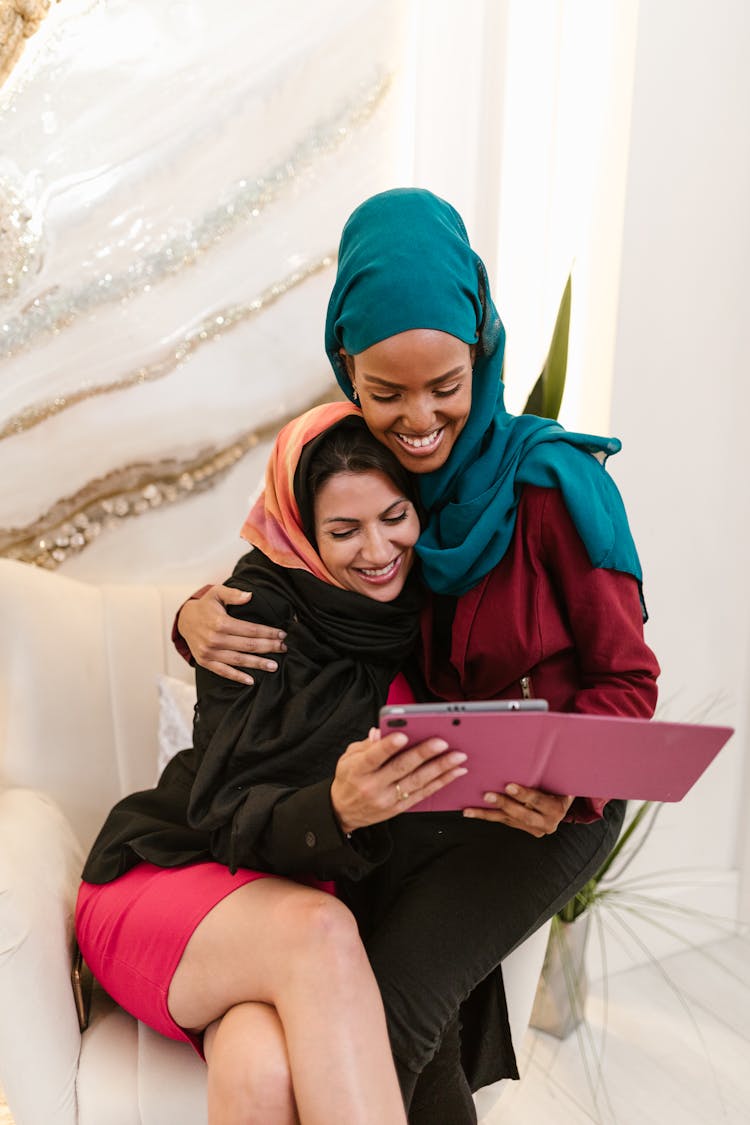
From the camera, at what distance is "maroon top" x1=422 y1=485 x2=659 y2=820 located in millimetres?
1361

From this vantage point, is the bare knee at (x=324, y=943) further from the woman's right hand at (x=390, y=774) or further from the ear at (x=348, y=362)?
the ear at (x=348, y=362)

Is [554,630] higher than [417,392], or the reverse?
[417,392]

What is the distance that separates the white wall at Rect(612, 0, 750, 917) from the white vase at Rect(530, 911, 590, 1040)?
42cm

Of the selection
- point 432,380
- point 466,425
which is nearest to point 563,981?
point 466,425

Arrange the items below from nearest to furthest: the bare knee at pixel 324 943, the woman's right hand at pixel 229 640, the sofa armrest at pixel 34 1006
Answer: the bare knee at pixel 324 943 < the sofa armrest at pixel 34 1006 < the woman's right hand at pixel 229 640

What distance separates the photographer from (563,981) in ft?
7.10

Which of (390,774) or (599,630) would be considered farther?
(599,630)

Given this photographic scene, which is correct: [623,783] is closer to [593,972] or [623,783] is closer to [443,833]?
[443,833]

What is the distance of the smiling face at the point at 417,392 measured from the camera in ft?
4.45

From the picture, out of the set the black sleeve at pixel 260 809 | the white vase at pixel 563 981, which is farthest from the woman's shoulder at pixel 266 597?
the white vase at pixel 563 981

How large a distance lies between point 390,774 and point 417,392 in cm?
50

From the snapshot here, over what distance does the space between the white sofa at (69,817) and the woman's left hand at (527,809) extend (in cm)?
30

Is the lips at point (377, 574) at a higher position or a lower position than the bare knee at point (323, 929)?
higher

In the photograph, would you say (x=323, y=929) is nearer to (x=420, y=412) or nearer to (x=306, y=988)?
(x=306, y=988)
